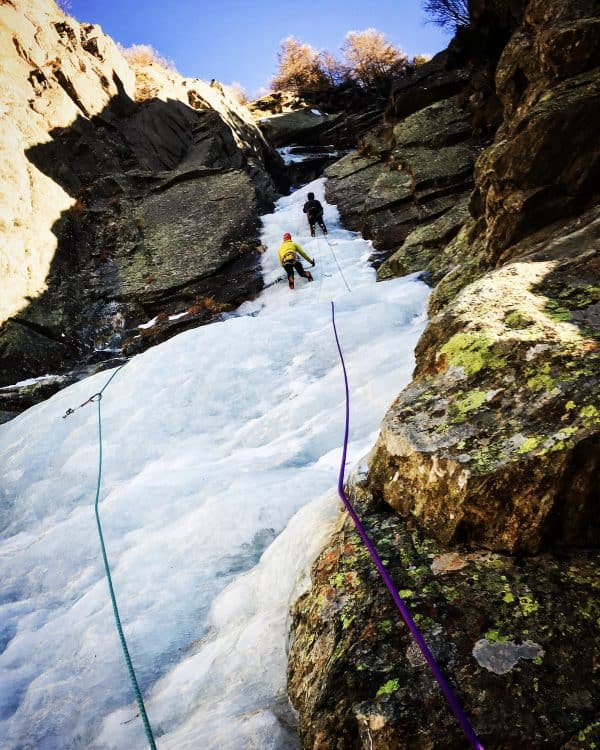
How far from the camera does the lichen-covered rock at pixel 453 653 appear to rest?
1237 mm

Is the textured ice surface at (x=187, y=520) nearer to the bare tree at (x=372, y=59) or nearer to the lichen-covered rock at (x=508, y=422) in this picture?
the lichen-covered rock at (x=508, y=422)

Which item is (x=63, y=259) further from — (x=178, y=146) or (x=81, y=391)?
(x=178, y=146)

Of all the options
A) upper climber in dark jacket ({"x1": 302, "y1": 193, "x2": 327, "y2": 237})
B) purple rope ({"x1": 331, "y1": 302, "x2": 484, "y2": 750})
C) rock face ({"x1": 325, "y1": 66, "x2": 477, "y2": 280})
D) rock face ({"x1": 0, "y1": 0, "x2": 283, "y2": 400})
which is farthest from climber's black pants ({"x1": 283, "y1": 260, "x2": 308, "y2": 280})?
purple rope ({"x1": 331, "y1": 302, "x2": 484, "y2": 750})

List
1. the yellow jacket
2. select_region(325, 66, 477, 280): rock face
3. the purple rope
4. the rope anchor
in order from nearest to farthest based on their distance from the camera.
Result: the purple rope, the rope anchor, select_region(325, 66, 477, 280): rock face, the yellow jacket

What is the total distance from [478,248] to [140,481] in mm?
5416

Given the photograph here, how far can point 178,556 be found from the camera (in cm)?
331

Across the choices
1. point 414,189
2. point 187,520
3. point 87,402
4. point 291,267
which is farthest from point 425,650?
point 414,189

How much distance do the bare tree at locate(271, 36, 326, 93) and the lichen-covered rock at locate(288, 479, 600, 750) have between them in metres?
38.2

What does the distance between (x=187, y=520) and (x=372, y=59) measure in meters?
38.6

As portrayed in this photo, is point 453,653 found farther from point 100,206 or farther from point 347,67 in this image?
point 347,67

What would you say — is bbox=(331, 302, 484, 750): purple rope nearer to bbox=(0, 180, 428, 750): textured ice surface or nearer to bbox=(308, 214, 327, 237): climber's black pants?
bbox=(0, 180, 428, 750): textured ice surface

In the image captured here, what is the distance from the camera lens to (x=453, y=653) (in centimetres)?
142

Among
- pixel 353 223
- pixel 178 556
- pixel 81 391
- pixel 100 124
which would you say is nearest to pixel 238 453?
pixel 178 556

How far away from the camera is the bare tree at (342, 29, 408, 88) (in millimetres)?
30297
